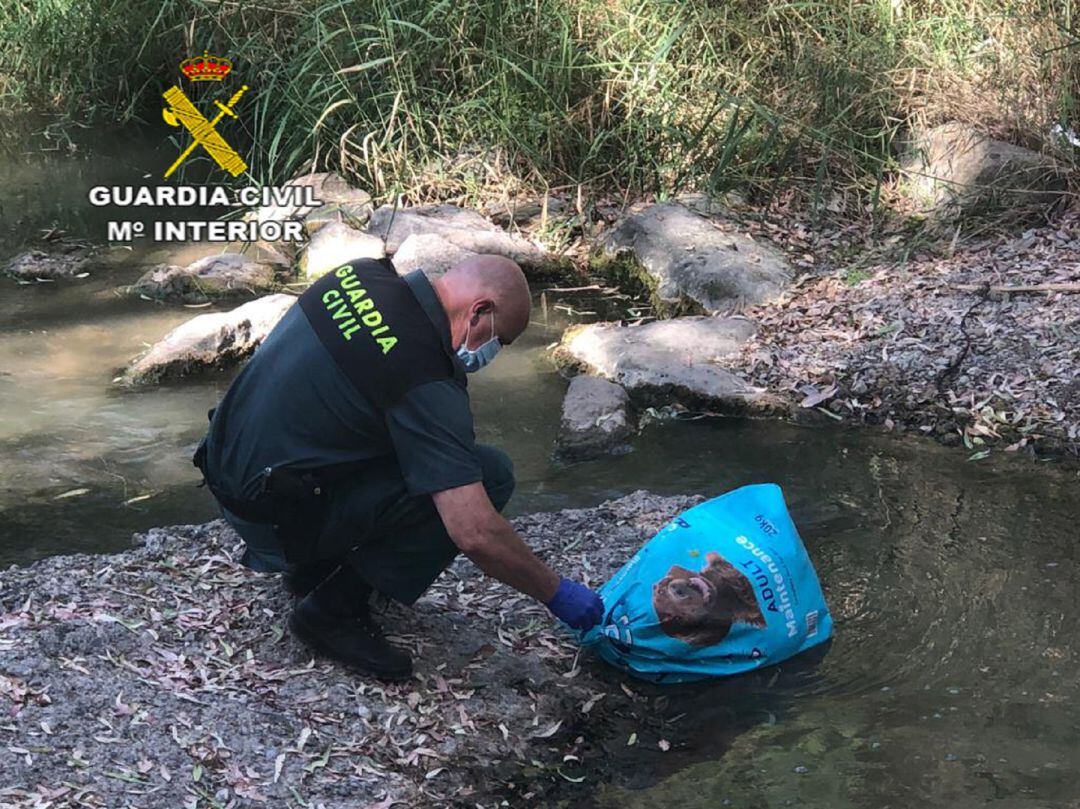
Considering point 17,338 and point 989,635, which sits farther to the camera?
point 17,338


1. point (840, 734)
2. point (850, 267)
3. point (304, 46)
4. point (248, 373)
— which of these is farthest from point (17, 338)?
point (840, 734)

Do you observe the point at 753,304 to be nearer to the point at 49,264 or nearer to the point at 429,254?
the point at 429,254

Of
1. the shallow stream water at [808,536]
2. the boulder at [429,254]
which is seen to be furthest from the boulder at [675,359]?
the boulder at [429,254]

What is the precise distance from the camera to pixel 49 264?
751 centimetres

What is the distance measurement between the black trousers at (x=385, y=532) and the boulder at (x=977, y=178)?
432 cm

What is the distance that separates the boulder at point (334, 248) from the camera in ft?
23.7

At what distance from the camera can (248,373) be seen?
3.21 metres

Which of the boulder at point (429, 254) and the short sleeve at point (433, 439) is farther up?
the short sleeve at point (433, 439)

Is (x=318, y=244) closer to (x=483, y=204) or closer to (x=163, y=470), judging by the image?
(x=483, y=204)

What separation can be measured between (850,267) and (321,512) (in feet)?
13.7

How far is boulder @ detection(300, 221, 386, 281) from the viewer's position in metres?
7.24

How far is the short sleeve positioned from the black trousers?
0.59ft

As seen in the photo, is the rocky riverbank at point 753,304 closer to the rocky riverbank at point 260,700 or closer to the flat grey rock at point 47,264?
the flat grey rock at point 47,264

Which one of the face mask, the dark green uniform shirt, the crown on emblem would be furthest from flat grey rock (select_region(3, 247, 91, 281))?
the face mask
